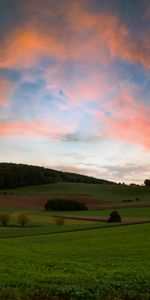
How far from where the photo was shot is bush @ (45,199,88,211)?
10419 cm

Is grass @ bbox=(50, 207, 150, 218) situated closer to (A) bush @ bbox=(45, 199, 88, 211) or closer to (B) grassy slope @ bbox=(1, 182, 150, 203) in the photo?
(A) bush @ bbox=(45, 199, 88, 211)

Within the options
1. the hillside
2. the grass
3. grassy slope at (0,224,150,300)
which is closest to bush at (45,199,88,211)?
the grass

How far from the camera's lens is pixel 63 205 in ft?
350

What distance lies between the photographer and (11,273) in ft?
61.3

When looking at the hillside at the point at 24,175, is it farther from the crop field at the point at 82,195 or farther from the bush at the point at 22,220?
the bush at the point at 22,220

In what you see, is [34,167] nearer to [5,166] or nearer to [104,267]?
[5,166]

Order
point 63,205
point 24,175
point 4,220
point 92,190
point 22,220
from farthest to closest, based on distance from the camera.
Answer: point 24,175 < point 92,190 < point 63,205 < point 4,220 < point 22,220

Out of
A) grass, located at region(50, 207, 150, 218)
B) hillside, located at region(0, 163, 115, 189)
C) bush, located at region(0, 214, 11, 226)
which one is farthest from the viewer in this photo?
hillside, located at region(0, 163, 115, 189)

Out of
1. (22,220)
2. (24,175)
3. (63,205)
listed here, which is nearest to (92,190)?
(24,175)

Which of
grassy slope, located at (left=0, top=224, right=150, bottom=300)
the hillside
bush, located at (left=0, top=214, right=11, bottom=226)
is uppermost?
the hillside

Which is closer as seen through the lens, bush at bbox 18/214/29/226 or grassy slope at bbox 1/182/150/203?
bush at bbox 18/214/29/226

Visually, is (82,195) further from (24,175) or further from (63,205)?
(24,175)

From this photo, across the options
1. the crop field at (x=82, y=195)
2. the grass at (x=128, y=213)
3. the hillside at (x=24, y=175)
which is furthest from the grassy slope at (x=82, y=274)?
the hillside at (x=24, y=175)

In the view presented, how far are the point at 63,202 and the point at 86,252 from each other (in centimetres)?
7681
